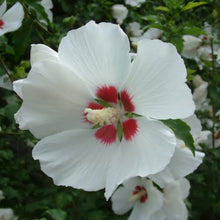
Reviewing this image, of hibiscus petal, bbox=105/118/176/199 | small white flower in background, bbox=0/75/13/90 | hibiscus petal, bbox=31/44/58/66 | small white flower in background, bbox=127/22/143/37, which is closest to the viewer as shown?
hibiscus petal, bbox=105/118/176/199

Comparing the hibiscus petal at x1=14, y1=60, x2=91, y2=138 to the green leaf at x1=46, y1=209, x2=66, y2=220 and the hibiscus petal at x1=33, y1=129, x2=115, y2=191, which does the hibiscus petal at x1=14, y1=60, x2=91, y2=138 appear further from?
the green leaf at x1=46, y1=209, x2=66, y2=220

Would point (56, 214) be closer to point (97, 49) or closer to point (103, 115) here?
point (103, 115)

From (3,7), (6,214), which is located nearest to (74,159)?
(3,7)

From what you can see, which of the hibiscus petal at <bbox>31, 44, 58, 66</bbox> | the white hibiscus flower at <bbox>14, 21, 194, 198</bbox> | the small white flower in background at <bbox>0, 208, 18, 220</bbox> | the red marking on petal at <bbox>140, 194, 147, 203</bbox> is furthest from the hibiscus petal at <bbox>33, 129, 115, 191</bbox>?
the small white flower in background at <bbox>0, 208, 18, 220</bbox>

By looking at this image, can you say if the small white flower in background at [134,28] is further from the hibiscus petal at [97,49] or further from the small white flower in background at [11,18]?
the hibiscus petal at [97,49]

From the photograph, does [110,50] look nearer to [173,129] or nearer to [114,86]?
[114,86]

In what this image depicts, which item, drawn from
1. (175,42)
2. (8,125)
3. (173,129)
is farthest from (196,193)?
(173,129)
